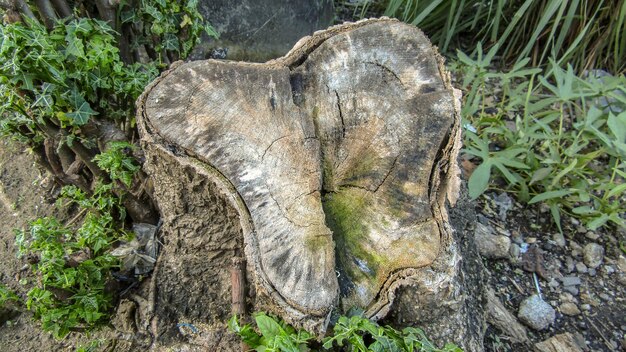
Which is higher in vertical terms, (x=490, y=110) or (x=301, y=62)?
(x=301, y=62)

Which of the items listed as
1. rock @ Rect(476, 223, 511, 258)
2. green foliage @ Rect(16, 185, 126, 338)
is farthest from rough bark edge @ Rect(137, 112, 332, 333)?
rock @ Rect(476, 223, 511, 258)

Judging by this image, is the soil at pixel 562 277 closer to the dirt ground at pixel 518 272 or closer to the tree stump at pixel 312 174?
the dirt ground at pixel 518 272

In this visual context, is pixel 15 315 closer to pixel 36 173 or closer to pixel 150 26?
pixel 36 173

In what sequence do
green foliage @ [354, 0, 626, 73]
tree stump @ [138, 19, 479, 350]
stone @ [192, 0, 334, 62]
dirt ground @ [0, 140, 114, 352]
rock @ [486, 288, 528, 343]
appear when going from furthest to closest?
green foliage @ [354, 0, 626, 73], stone @ [192, 0, 334, 62], rock @ [486, 288, 528, 343], dirt ground @ [0, 140, 114, 352], tree stump @ [138, 19, 479, 350]

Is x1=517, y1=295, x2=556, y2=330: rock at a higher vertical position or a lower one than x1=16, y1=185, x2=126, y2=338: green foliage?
lower

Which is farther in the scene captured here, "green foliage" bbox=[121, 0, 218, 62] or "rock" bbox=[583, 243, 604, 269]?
"rock" bbox=[583, 243, 604, 269]

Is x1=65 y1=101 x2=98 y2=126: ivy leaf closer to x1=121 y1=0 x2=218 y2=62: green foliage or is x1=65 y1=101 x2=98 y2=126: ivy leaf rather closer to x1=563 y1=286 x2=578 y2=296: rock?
x1=121 y1=0 x2=218 y2=62: green foliage

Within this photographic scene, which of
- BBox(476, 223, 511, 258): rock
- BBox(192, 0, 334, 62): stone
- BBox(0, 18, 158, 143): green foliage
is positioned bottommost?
BBox(476, 223, 511, 258): rock

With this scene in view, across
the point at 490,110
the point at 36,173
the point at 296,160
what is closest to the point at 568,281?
the point at 490,110
